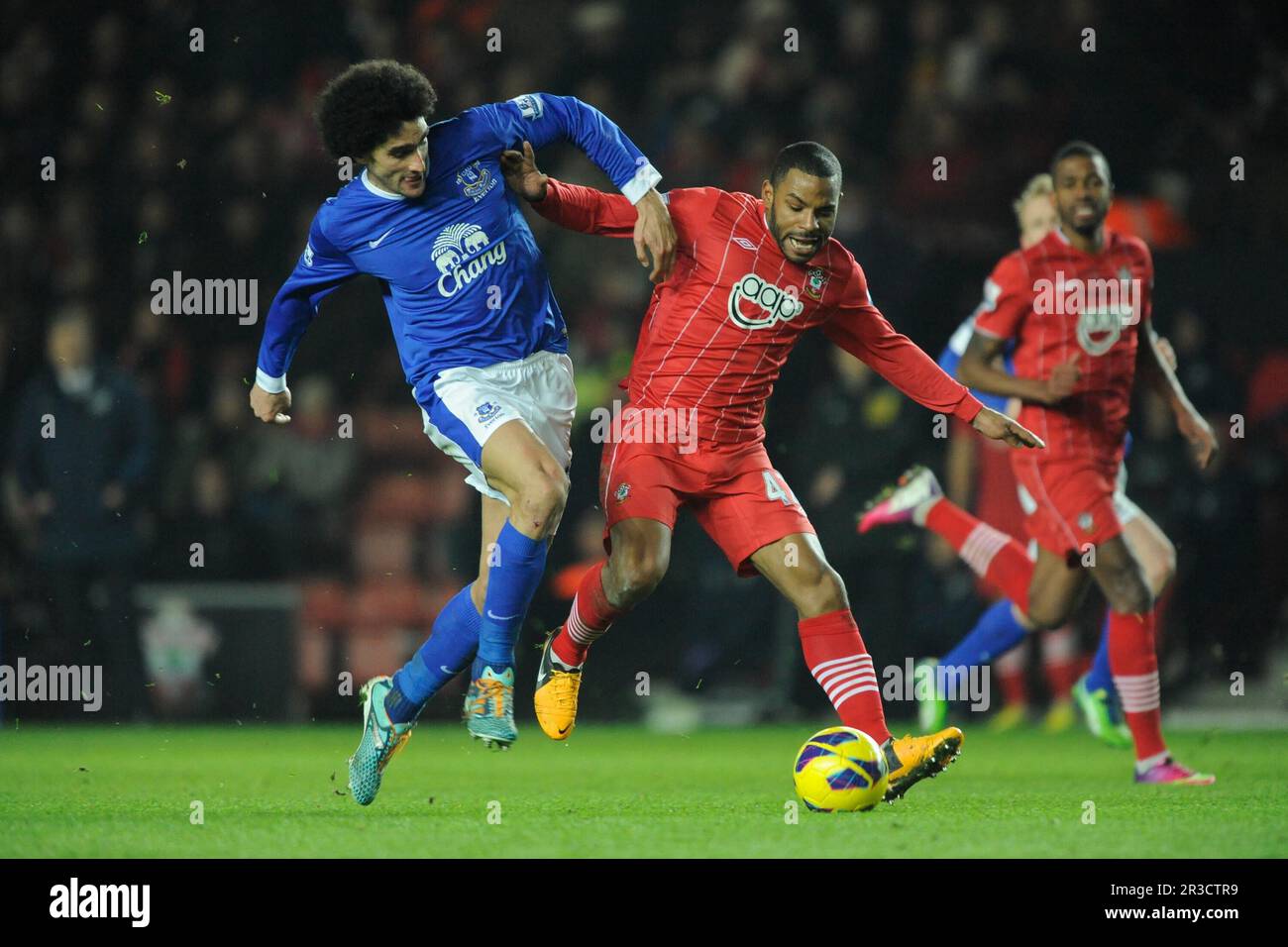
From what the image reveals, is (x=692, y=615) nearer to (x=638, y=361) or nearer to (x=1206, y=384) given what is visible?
(x=1206, y=384)

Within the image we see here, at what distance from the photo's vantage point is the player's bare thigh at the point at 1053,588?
22.4ft

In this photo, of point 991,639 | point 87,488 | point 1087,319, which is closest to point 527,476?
point 1087,319

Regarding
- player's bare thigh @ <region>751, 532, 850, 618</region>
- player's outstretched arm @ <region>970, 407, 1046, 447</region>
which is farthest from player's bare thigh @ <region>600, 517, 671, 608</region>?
player's outstretched arm @ <region>970, 407, 1046, 447</region>

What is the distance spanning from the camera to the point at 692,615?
9336 millimetres

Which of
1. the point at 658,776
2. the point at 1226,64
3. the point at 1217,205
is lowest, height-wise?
the point at 658,776

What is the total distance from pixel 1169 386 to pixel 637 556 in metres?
2.57

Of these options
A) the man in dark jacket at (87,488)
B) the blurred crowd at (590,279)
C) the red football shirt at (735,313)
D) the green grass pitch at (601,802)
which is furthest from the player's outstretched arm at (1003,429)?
the man in dark jacket at (87,488)

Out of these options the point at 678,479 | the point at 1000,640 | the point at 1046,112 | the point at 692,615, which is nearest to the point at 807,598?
the point at 678,479

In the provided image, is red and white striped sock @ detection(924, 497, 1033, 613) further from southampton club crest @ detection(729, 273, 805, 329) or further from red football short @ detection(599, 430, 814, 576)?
southampton club crest @ detection(729, 273, 805, 329)

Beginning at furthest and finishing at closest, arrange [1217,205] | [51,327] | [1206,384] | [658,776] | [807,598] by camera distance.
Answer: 1. [1217,205]
2. [51,327]
3. [1206,384]
4. [658,776]
5. [807,598]

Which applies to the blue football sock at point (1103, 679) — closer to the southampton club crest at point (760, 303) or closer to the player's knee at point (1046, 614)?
the player's knee at point (1046, 614)

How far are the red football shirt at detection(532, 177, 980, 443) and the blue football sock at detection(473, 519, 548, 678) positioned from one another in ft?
2.10

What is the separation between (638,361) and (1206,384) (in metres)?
4.81

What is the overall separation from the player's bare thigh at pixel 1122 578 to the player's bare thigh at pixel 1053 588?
0.38 m
